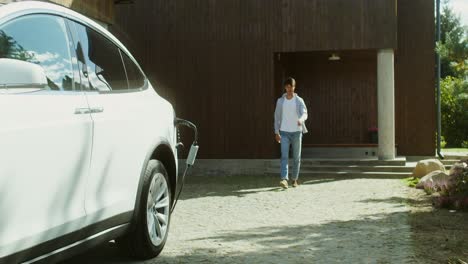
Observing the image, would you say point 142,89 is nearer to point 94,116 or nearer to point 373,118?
point 94,116

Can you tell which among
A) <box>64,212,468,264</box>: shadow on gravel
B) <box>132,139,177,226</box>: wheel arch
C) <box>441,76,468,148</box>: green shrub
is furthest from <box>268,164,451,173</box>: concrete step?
<box>441,76,468,148</box>: green shrub

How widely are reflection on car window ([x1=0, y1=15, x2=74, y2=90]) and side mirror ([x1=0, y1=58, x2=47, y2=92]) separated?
0.98ft

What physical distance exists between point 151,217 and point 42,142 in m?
1.94

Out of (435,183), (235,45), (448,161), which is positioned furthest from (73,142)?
(448,161)

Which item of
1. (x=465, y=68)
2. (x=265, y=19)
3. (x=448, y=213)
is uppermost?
(x=265, y=19)

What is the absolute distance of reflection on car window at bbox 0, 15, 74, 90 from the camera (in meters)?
3.69

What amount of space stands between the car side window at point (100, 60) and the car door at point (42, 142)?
0.22 m

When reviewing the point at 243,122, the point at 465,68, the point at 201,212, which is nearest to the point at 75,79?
the point at 201,212

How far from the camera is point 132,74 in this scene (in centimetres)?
555

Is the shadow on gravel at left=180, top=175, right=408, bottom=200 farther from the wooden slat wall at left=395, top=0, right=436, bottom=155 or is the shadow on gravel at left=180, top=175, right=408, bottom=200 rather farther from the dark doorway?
the dark doorway

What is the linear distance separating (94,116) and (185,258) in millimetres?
1859

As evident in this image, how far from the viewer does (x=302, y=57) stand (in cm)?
1892

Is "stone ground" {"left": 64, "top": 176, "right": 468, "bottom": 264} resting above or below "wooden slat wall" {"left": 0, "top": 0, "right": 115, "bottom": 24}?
below

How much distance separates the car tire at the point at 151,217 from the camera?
5.18 meters
